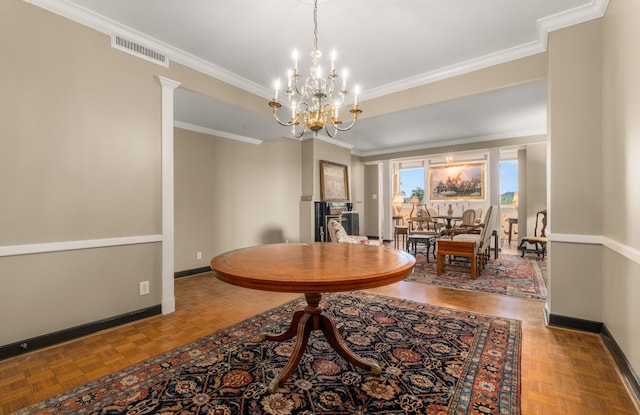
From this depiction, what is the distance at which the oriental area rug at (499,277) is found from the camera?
11.7 feet

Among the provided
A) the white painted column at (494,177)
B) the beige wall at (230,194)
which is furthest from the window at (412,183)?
the beige wall at (230,194)

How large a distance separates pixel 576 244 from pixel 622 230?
0.64 m

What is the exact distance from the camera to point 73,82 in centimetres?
230

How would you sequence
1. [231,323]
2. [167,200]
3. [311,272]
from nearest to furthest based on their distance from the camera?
[311,272]
[231,323]
[167,200]

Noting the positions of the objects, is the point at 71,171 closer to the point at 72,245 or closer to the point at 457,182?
the point at 72,245

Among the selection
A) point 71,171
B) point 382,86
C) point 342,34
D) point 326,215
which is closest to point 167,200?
point 71,171

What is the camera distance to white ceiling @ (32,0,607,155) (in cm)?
230

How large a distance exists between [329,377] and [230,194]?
400cm

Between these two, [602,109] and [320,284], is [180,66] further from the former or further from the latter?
[602,109]

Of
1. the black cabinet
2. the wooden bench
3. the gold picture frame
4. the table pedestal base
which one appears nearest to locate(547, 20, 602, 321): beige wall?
the wooden bench

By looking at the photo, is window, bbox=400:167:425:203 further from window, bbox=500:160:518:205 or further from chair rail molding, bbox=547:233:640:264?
chair rail molding, bbox=547:233:640:264

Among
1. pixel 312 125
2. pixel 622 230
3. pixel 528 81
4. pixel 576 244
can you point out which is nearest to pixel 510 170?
pixel 528 81

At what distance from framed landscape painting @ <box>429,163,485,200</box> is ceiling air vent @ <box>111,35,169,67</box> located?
8402mm

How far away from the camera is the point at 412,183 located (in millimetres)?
10312
